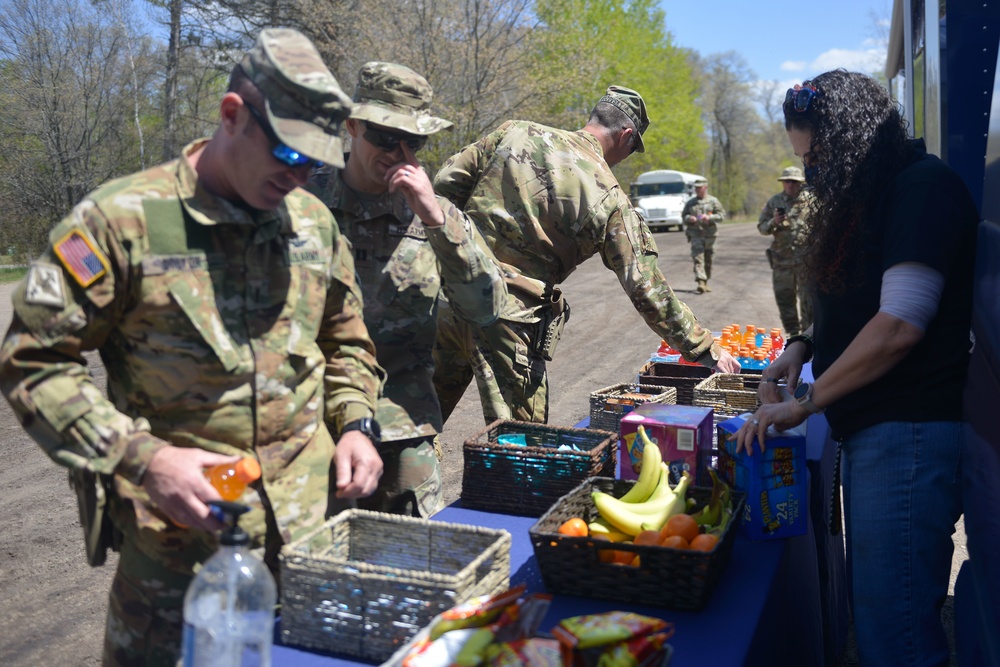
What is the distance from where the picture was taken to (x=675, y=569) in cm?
208

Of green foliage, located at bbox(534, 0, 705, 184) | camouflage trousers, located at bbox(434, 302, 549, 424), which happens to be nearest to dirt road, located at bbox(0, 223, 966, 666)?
camouflage trousers, located at bbox(434, 302, 549, 424)

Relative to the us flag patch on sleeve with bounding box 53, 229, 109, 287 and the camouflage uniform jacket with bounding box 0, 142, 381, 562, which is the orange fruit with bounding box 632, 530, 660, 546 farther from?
the us flag patch on sleeve with bounding box 53, 229, 109, 287

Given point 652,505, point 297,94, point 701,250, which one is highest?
point 297,94

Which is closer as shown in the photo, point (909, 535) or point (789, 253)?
point (909, 535)

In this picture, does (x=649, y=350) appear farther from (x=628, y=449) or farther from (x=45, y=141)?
(x=45, y=141)

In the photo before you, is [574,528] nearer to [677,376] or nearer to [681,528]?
[681,528]

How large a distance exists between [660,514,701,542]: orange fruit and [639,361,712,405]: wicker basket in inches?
69.1

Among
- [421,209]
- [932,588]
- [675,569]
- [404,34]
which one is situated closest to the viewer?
[675,569]

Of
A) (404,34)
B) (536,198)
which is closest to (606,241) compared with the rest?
(536,198)

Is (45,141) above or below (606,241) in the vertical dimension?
above

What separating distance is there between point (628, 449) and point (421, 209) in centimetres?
98

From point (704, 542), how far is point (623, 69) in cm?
3534

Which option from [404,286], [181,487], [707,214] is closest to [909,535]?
[404,286]

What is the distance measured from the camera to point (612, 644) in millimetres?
1646
